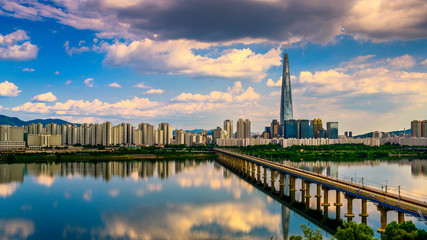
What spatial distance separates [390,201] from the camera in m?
28.3

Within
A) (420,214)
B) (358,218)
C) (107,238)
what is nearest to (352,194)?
(358,218)

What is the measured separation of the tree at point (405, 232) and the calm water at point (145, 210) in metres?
9.29

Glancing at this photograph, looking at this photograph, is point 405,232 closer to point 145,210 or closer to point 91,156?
point 145,210

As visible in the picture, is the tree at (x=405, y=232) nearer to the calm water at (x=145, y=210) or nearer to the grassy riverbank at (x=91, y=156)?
the calm water at (x=145, y=210)

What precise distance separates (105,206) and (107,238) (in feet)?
47.5

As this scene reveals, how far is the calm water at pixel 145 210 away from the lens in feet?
110

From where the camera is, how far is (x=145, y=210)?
140 ft

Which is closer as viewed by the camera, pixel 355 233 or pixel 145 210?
pixel 355 233

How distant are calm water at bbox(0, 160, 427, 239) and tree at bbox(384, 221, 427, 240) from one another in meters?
9.29

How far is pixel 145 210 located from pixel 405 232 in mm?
29819

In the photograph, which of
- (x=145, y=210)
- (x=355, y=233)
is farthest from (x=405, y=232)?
(x=145, y=210)

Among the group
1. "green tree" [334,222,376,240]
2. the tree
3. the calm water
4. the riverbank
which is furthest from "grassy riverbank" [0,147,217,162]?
the tree

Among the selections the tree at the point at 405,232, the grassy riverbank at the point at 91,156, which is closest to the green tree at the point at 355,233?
the tree at the point at 405,232

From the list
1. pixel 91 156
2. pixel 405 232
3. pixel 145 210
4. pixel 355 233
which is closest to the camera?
pixel 405 232
